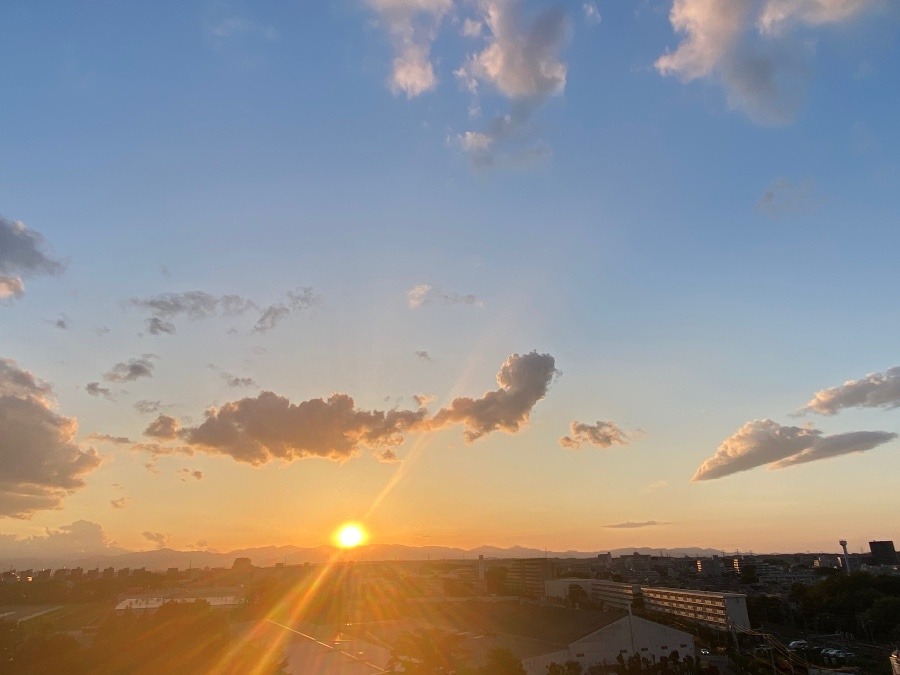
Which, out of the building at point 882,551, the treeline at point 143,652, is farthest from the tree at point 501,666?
the building at point 882,551

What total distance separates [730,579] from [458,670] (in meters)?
119

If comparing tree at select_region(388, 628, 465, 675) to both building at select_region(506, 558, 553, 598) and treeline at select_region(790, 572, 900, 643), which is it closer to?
treeline at select_region(790, 572, 900, 643)

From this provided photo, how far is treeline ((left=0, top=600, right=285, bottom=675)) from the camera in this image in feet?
88.4

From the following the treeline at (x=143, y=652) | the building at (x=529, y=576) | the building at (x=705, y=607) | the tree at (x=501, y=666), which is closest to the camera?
the tree at (x=501, y=666)

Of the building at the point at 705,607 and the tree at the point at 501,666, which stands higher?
the tree at the point at 501,666

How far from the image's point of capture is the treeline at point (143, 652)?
1061 inches

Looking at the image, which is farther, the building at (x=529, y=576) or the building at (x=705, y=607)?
the building at (x=529, y=576)

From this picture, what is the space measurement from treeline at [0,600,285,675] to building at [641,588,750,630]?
42820mm

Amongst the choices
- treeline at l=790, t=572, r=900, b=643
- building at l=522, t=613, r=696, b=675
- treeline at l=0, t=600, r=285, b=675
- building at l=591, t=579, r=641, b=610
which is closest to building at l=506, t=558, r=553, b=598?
building at l=591, t=579, r=641, b=610

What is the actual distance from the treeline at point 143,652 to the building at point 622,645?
1955 cm

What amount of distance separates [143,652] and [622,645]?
32.6 metres

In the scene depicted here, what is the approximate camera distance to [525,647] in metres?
43.6

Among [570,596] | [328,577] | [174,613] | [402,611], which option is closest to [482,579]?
[328,577]

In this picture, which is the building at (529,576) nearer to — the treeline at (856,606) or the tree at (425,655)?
the treeline at (856,606)
